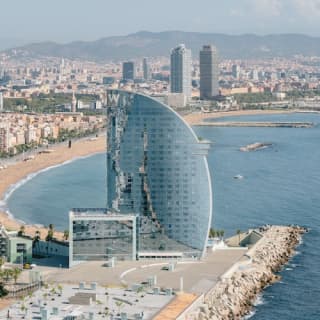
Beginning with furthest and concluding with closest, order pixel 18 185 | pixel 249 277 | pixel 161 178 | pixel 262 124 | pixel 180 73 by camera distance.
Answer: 1. pixel 180 73
2. pixel 262 124
3. pixel 18 185
4. pixel 161 178
5. pixel 249 277

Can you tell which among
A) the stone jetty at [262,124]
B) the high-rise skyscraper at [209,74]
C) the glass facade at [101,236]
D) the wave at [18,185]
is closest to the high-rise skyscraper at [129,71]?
the high-rise skyscraper at [209,74]

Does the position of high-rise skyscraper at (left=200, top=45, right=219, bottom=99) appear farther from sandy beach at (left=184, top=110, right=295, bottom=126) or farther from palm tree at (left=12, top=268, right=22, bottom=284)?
palm tree at (left=12, top=268, right=22, bottom=284)

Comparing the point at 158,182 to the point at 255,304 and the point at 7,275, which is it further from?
the point at 7,275

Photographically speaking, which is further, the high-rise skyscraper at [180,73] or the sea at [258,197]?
the high-rise skyscraper at [180,73]

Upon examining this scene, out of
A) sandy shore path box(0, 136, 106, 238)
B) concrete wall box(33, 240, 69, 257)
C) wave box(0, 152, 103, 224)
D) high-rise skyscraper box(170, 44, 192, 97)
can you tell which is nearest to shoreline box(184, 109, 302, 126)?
high-rise skyscraper box(170, 44, 192, 97)

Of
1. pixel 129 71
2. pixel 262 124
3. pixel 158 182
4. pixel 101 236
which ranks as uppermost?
pixel 158 182

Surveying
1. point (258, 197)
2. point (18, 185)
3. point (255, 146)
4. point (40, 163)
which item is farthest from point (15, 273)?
point (255, 146)

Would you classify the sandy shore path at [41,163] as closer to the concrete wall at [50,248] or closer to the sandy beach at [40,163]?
the sandy beach at [40,163]
